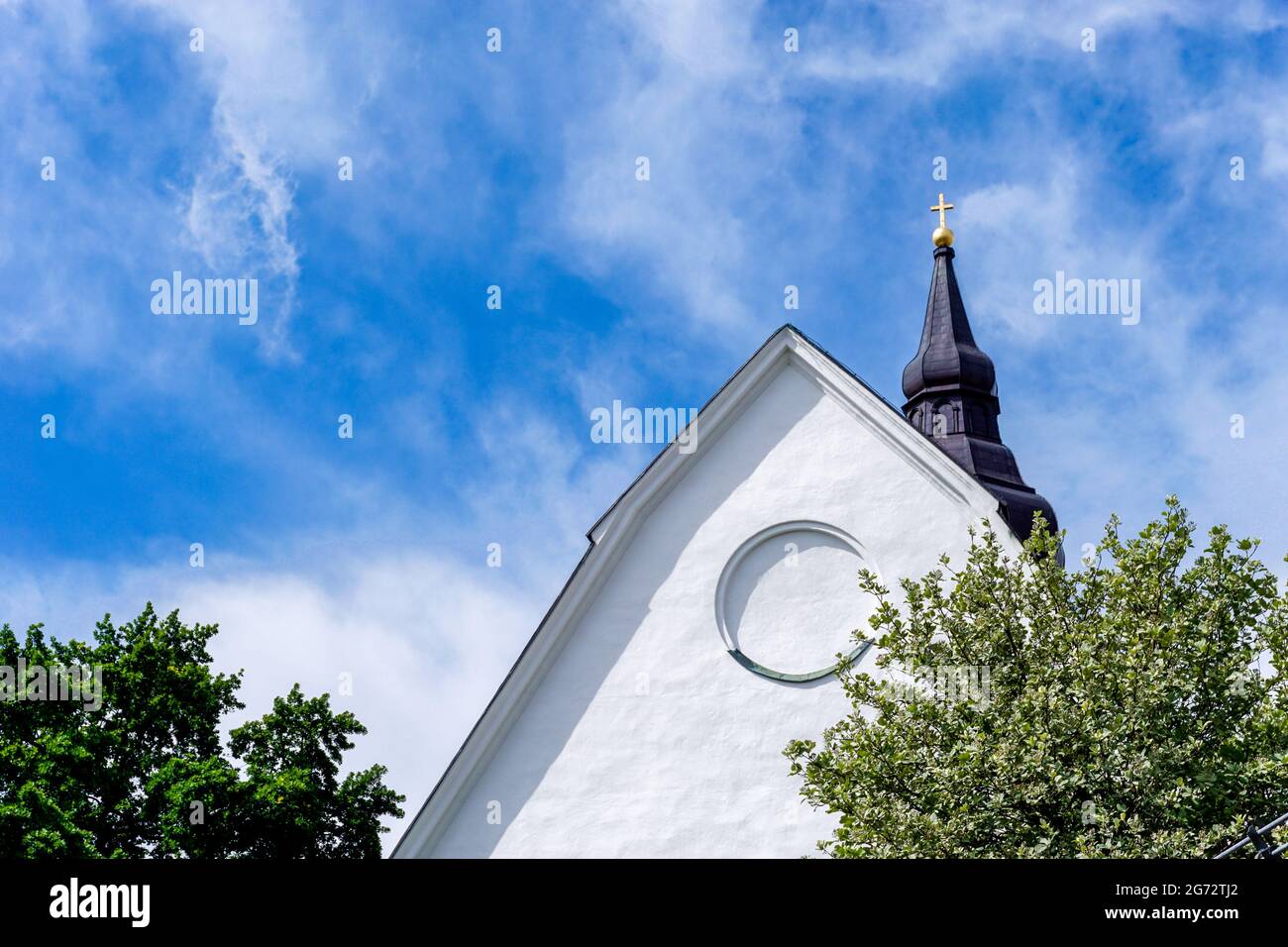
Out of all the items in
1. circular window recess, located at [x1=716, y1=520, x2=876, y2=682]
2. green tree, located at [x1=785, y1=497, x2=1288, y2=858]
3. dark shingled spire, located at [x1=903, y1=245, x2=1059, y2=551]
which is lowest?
green tree, located at [x1=785, y1=497, x2=1288, y2=858]

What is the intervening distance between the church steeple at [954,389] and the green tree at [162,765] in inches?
689

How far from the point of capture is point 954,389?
109ft

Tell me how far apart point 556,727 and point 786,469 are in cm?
502

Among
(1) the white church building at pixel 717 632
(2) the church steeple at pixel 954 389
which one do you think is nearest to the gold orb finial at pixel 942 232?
(2) the church steeple at pixel 954 389

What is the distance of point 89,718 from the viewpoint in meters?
27.6

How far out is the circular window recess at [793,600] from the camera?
16828 millimetres

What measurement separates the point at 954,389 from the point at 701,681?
18738 millimetres

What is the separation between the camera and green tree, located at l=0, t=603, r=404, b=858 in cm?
2589

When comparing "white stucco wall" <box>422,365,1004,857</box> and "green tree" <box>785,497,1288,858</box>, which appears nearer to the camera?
"green tree" <box>785,497,1288,858</box>

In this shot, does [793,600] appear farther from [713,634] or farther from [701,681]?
[701,681]

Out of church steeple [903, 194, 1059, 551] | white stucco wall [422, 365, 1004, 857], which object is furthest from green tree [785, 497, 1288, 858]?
church steeple [903, 194, 1059, 551]

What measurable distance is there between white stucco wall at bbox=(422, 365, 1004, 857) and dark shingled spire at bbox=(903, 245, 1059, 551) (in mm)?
14007

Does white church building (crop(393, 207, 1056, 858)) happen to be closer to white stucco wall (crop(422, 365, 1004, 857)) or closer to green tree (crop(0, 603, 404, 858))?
white stucco wall (crop(422, 365, 1004, 857))
